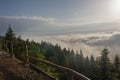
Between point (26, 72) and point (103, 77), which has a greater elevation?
point (26, 72)

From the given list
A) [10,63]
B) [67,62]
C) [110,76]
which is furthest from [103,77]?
[67,62]

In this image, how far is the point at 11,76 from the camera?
920 cm

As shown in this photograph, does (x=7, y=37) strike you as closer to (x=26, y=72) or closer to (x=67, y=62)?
(x=26, y=72)

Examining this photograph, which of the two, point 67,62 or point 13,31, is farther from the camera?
point 67,62

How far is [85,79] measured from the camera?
500 centimetres

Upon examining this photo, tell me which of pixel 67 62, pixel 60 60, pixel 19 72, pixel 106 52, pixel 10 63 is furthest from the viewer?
pixel 60 60

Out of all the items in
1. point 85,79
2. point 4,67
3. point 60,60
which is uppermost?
point 85,79

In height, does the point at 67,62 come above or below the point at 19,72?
below

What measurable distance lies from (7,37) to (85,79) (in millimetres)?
38030

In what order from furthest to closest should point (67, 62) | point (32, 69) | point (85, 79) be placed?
1. point (67, 62)
2. point (32, 69)
3. point (85, 79)

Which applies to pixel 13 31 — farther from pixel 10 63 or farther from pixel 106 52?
pixel 10 63

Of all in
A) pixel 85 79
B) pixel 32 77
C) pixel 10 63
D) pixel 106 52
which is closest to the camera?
pixel 85 79

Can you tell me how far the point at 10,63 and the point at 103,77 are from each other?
28.6m

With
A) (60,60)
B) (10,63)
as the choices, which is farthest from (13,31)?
(60,60)
